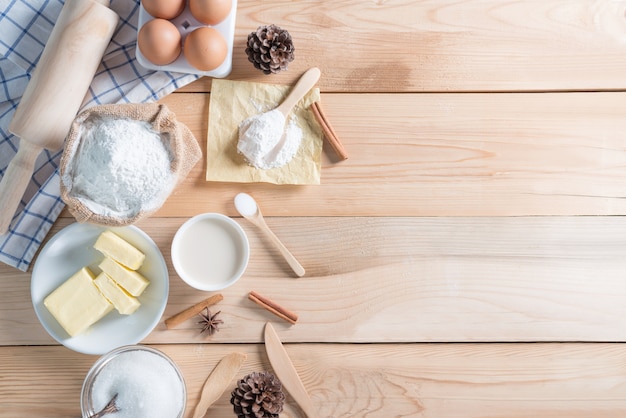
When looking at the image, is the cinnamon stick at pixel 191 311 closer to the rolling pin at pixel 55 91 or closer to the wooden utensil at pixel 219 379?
the wooden utensil at pixel 219 379

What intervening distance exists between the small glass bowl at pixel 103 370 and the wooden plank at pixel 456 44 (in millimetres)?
511

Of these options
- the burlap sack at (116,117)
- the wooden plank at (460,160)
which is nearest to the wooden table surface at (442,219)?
the wooden plank at (460,160)

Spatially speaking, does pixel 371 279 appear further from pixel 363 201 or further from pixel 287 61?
pixel 287 61

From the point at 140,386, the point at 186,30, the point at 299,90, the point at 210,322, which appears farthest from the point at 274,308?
the point at 186,30

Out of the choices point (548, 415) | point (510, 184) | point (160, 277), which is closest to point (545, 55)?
point (510, 184)

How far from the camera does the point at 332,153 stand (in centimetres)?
101

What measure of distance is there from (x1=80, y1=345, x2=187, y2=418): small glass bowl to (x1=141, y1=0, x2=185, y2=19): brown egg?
539 mm

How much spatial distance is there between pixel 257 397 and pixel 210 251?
0.25 m

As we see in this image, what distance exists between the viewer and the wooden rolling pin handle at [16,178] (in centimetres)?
89

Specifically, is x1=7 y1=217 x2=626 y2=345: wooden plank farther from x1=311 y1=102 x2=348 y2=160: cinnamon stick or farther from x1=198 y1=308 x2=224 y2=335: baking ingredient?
x1=311 y1=102 x2=348 y2=160: cinnamon stick

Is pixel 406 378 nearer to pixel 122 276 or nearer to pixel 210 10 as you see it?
pixel 122 276

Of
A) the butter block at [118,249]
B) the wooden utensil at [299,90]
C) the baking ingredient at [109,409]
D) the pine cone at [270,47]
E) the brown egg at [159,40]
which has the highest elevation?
the brown egg at [159,40]

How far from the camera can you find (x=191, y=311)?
38.8 inches

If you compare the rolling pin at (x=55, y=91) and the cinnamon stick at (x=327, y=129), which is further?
the cinnamon stick at (x=327, y=129)
